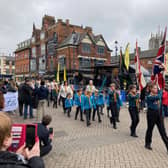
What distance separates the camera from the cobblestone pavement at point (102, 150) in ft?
13.3

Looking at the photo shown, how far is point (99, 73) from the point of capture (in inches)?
883

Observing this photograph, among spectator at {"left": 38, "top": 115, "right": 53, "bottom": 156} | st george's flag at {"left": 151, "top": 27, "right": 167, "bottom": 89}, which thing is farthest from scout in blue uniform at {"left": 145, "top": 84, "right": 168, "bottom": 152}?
spectator at {"left": 38, "top": 115, "right": 53, "bottom": 156}

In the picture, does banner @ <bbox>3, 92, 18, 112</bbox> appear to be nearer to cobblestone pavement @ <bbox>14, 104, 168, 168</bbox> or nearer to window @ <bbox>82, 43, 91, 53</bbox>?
cobblestone pavement @ <bbox>14, 104, 168, 168</bbox>

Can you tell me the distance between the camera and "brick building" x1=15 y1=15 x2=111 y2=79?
3600cm

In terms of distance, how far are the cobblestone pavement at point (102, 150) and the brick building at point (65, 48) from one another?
945 inches

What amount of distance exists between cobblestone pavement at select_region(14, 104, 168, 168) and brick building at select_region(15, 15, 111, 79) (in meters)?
24.0

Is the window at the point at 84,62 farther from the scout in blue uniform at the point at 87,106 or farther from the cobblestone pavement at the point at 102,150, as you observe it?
the cobblestone pavement at the point at 102,150

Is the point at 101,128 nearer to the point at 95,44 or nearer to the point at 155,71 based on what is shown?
the point at 155,71

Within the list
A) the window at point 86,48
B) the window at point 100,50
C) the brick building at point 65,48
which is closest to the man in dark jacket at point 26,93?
the brick building at point 65,48

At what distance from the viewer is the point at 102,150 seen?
4.84 meters

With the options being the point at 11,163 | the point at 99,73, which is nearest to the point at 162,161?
the point at 11,163

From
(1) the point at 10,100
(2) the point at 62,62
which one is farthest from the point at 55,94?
(2) the point at 62,62

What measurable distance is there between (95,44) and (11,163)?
126ft

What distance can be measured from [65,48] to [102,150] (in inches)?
1299
